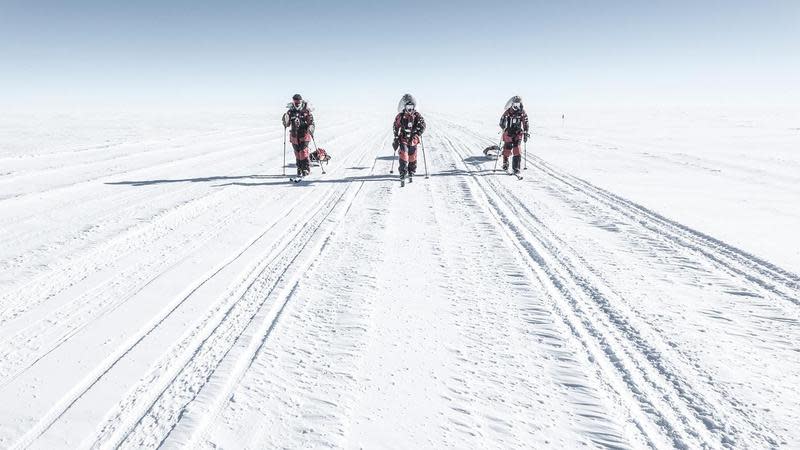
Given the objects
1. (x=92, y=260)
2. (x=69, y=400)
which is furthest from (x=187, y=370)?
(x=92, y=260)

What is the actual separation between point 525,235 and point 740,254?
2.33 m

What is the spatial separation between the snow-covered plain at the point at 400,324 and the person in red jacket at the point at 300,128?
9.86ft

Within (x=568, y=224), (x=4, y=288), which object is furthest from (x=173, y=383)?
(x=568, y=224)

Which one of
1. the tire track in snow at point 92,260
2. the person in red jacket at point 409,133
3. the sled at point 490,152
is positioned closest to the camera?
the tire track in snow at point 92,260

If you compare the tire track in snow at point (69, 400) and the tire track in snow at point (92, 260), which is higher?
the tire track in snow at point (92, 260)

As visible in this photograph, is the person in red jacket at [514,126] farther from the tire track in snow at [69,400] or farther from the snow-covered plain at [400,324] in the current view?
the tire track in snow at [69,400]

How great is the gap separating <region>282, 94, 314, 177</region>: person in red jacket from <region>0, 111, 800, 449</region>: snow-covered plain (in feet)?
9.86

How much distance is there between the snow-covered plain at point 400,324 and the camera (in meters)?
2.48

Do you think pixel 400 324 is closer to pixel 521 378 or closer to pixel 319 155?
pixel 521 378

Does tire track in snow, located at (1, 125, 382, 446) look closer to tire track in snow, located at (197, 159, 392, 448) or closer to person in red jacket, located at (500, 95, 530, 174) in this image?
tire track in snow, located at (197, 159, 392, 448)

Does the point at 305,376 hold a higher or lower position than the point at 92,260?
lower

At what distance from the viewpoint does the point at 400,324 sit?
360cm

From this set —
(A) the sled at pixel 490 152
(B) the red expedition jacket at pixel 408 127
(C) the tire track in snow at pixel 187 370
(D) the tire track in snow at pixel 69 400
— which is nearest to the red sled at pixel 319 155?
(B) the red expedition jacket at pixel 408 127

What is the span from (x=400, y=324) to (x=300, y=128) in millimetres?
8260
